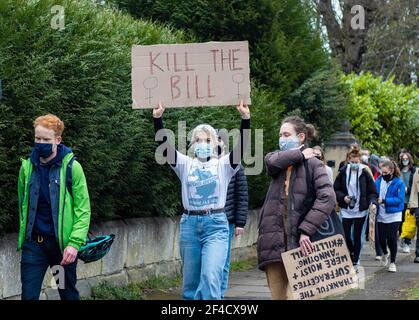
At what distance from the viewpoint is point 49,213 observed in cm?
663

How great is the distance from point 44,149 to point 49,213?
0.46 meters

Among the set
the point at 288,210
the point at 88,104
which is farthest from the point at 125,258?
the point at 288,210

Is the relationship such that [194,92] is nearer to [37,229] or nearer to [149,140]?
[37,229]

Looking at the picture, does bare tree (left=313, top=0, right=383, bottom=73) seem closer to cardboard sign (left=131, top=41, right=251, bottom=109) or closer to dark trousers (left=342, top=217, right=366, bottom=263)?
dark trousers (left=342, top=217, right=366, bottom=263)

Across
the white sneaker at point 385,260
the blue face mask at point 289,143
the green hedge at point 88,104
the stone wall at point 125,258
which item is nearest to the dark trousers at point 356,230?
the white sneaker at point 385,260

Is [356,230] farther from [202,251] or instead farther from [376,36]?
[376,36]

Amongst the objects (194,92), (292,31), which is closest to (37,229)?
(194,92)

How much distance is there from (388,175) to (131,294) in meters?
5.00

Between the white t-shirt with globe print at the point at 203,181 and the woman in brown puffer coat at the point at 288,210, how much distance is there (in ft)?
1.57

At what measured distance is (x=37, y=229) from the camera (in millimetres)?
6605

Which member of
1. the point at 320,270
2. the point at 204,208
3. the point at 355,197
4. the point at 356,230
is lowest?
the point at 356,230

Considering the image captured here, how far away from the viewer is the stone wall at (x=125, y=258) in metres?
Result: 8.23

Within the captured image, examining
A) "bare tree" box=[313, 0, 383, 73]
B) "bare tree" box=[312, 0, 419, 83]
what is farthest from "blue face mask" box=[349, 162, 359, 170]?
"bare tree" box=[313, 0, 383, 73]

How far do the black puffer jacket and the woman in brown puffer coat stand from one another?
8.68ft
